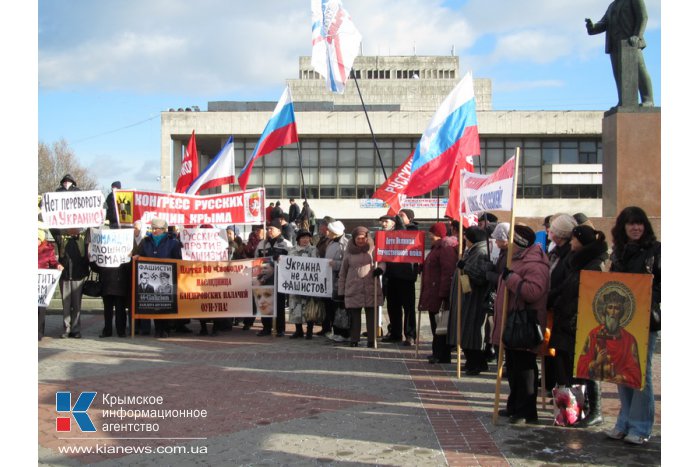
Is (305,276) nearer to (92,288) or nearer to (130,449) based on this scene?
(92,288)

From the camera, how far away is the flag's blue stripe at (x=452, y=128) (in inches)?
421

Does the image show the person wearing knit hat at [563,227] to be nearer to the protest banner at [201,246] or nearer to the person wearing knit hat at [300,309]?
the person wearing knit hat at [300,309]

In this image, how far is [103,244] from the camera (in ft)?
41.4

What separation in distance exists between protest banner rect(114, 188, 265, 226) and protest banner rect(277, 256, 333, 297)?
98 cm

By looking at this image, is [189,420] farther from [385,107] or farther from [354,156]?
[385,107]

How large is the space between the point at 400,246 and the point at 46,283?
5.72 m

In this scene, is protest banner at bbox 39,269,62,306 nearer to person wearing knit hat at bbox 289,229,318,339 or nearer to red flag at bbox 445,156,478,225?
person wearing knit hat at bbox 289,229,318,339

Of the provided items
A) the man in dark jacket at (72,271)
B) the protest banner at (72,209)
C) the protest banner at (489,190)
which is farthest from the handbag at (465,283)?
the man in dark jacket at (72,271)

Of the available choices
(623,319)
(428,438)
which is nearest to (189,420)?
(428,438)

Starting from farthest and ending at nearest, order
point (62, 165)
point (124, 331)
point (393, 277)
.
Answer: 1. point (62, 165)
2. point (124, 331)
3. point (393, 277)

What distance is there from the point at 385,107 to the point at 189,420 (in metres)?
55.4

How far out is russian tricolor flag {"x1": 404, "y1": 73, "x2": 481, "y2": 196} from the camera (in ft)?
34.9

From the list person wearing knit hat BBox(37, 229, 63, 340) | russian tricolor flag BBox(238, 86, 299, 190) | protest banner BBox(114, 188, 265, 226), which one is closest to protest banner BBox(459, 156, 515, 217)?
protest banner BBox(114, 188, 265, 226)

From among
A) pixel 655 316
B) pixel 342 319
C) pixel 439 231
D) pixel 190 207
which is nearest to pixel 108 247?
pixel 190 207
